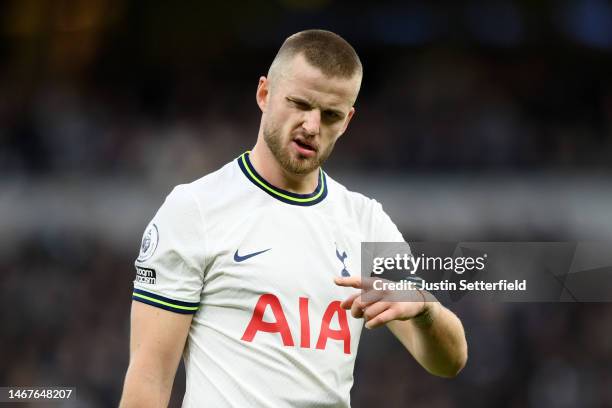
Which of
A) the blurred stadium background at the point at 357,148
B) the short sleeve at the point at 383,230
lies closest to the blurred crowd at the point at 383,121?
the blurred stadium background at the point at 357,148

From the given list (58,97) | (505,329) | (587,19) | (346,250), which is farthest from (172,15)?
(346,250)

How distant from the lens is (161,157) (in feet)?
39.2

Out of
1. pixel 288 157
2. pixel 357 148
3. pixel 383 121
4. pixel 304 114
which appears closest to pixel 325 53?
pixel 304 114

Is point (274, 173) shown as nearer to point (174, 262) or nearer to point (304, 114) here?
point (304, 114)

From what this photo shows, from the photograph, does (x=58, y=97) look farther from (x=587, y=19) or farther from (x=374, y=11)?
(x=587, y=19)

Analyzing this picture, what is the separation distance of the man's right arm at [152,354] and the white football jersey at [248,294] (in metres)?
0.05

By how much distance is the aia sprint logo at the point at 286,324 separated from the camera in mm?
3109

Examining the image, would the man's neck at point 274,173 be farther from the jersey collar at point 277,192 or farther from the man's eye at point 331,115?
the man's eye at point 331,115

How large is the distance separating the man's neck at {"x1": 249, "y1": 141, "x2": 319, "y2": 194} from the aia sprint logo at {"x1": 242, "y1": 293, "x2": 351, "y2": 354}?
0.42 metres

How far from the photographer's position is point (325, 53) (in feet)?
10.6

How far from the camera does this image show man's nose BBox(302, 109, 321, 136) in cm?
312

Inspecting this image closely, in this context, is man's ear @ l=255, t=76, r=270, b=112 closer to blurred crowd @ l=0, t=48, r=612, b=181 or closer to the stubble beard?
the stubble beard

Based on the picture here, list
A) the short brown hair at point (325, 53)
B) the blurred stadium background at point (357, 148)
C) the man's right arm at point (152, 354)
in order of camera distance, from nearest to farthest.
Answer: the man's right arm at point (152, 354) → the short brown hair at point (325, 53) → the blurred stadium background at point (357, 148)

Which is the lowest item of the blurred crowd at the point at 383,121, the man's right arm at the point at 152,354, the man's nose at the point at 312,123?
the man's right arm at the point at 152,354
